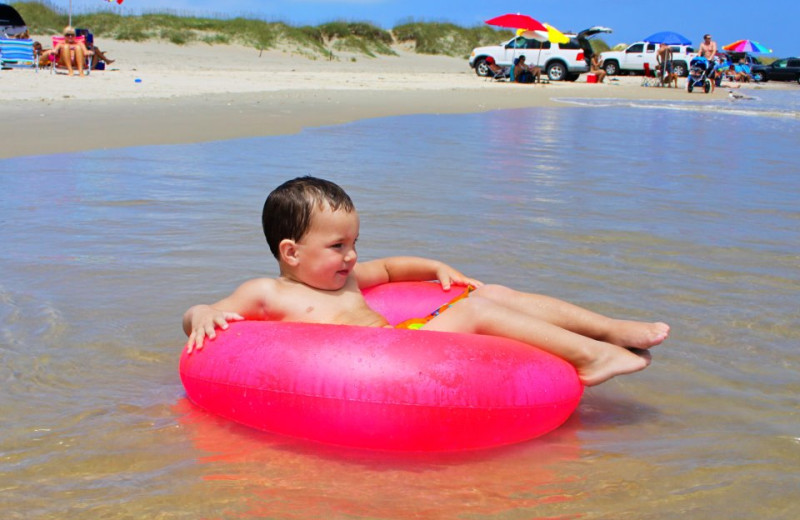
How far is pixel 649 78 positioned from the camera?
33.6 m

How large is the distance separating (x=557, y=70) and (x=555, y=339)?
1078 inches

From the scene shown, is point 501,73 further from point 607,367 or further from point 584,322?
point 607,367

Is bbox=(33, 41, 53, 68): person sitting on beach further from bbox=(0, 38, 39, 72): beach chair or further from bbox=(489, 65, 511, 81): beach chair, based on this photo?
bbox=(489, 65, 511, 81): beach chair

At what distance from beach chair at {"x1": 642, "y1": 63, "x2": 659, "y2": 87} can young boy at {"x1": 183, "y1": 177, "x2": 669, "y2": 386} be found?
2832 cm

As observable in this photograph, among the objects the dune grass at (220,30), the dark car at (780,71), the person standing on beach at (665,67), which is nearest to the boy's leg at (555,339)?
the person standing on beach at (665,67)

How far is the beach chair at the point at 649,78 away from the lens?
1180 inches

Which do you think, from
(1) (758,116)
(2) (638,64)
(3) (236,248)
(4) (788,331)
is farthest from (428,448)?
(2) (638,64)

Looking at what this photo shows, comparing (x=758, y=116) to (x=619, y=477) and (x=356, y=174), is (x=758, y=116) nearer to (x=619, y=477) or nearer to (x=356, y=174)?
(x=356, y=174)

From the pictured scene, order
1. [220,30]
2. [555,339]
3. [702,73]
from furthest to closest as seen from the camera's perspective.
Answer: [220,30], [702,73], [555,339]

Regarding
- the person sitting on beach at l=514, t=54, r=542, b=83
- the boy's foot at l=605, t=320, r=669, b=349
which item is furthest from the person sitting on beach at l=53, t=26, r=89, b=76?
the boy's foot at l=605, t=320, r=669, b=349

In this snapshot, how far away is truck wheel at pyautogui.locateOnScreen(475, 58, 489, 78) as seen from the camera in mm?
28984

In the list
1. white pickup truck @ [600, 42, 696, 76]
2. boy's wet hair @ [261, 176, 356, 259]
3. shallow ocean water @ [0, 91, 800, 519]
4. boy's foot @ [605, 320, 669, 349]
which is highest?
white pickup truck @ [600, 42, 696, 76]

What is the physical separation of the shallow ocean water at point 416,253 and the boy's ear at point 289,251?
0.57 m

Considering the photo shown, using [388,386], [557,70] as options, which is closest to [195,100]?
[388,386]
